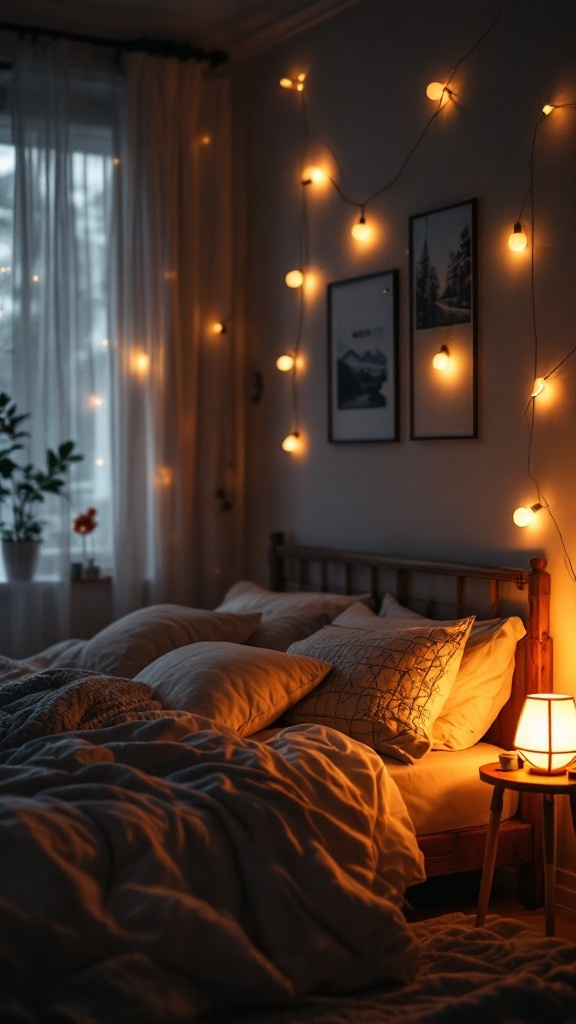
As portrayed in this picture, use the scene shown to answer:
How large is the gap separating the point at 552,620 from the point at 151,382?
7.15 feet

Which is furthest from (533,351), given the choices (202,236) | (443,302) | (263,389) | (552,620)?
(202,236)

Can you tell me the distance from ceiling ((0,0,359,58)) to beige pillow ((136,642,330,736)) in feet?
8.35

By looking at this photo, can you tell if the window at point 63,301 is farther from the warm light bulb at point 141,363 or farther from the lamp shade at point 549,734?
the lamp shade at point 549,734

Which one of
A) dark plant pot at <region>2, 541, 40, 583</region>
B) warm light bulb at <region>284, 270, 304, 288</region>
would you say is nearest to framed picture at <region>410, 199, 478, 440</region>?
warm light bulb at <region>284, 270, 304, 288</region>

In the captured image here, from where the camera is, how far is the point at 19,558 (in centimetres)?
435

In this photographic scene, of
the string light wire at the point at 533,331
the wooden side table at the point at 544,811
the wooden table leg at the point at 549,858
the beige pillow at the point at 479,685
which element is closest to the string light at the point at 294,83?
the string light wire at the point at 533,331

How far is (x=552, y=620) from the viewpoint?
3.29 m

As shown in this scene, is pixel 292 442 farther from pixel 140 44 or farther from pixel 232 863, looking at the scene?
pixel 232 863

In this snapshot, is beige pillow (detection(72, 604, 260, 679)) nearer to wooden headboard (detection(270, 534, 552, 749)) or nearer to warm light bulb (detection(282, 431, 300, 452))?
wooden headboard (detection(270, 534, 552, 749))

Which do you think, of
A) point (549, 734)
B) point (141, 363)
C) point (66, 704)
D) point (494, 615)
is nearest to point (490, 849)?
point (549, 734)

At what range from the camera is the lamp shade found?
2891 mm

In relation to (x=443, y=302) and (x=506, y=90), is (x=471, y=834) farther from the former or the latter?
(x=506, y=90)

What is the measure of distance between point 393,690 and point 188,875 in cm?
102

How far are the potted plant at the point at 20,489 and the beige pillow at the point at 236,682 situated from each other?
114 centimetres
